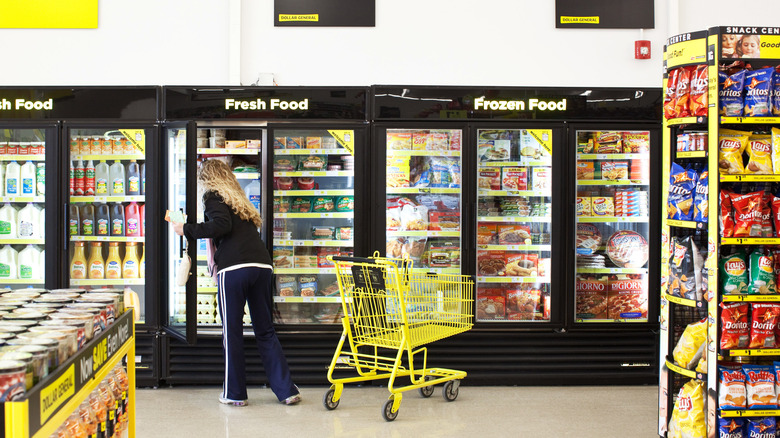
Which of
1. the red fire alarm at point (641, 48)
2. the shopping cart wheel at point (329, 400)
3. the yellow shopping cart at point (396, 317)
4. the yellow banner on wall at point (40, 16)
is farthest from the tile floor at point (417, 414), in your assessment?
the yellow banner on wall at point (40, 16)

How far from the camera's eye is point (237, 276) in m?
4.89

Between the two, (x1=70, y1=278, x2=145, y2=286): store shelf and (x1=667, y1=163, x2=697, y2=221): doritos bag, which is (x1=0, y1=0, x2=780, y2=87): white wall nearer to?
(x1=70, y1=278, x2=145, y2=286): store shelf

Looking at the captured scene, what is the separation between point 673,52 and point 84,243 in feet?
14.0

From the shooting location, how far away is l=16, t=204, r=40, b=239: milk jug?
5.59 m

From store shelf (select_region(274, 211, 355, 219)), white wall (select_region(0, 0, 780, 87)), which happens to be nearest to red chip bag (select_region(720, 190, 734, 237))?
store shelf (select_region(274, 211, 355, 219))

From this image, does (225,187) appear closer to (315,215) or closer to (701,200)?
(315,215)

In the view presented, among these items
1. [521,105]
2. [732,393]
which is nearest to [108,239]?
[521,105]

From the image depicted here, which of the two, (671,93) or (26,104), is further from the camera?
(26,104)

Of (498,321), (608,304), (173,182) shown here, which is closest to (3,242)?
(173,182)

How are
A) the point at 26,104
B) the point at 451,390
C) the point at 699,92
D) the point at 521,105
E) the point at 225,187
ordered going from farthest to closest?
1. the point at 521,105
2. the point at 26,104
3. the point at 451,390
4. the point at 225,187
5. the point at 699,92

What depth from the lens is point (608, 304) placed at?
5781 millimetres

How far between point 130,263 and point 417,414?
2439 millimetres

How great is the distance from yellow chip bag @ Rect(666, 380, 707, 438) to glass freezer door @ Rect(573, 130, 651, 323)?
7.01 feet

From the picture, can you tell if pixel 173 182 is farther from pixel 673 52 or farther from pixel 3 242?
pixel 673 52
